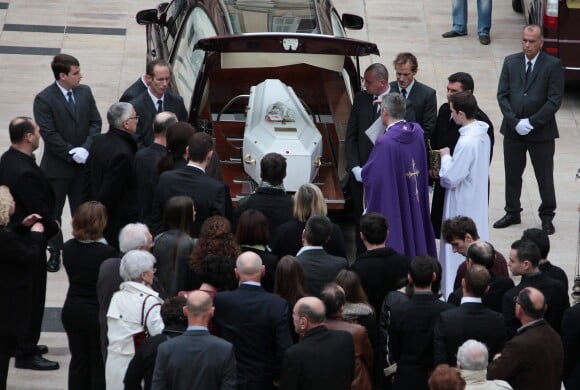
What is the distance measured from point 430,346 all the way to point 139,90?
4.71m

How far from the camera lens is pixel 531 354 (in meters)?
8.87

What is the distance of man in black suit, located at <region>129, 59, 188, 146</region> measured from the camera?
1261cm

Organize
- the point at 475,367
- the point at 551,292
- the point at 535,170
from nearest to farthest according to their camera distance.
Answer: the point at 475,367 < the point at 551,292 < the point at 535,170

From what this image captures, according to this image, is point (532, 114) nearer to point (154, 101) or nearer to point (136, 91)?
point (154, 101)

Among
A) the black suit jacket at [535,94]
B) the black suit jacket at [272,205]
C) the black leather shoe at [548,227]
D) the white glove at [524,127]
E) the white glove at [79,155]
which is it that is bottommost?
the black leather shoe at [548,227]

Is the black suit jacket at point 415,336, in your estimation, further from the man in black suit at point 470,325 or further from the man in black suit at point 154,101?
the man in black suit at point 154,101

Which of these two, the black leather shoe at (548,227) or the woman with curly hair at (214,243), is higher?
the woman with curly hair at (214,243)

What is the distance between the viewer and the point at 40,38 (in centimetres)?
1867

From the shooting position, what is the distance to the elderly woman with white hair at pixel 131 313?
9234 mm

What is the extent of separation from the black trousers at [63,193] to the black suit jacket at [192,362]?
4412 mm

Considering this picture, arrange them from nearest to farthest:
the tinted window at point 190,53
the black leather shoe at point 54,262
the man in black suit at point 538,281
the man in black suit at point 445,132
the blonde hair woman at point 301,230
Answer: the man in black suit at point 538,281 → the blonde hair woman at point 301,230 → the man in black suit at point 445,132 → the black leather shoe at point 54,262 → the tinted window at point 190,53

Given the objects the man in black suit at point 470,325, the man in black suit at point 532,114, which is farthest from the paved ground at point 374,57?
the man in black suit at point 470,325

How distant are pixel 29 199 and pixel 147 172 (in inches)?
38.8

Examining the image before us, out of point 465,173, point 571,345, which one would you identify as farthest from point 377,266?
point 465,173
